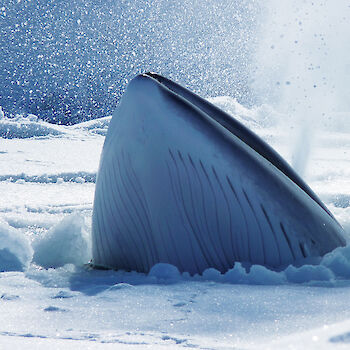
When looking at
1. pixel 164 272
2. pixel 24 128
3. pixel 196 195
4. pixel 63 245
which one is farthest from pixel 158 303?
pixel 24 128

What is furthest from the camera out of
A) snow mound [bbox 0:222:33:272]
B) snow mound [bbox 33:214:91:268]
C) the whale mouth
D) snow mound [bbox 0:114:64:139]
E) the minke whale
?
snow mound [bbox 0:114:64:139]

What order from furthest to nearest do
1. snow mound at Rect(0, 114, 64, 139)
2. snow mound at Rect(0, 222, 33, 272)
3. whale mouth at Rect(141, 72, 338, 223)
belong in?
snow mound at Rect(0, 114, 64, 139) → whale mouth at Rect(141, 72, 338, 223) → snow mound at Rect(0, 222, 33, 272)

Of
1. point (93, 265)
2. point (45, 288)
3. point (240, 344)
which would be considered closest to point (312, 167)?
point (93, 265)

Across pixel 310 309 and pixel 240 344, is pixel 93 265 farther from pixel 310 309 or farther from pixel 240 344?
pixel 240 344

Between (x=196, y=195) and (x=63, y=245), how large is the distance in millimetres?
1421

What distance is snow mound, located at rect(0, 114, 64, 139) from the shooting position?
1810 centimetres

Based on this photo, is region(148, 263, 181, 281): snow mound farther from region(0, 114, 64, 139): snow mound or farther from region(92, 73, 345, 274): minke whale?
region(0, 114, 64, 139): snow mound

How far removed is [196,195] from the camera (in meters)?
3.75

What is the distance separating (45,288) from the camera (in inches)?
137

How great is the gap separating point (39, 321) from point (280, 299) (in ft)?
3.43

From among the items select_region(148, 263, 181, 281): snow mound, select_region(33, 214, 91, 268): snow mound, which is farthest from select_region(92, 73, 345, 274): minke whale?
select_region(33, 214, 91, 268): snow mound

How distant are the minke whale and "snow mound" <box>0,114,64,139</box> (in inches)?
571

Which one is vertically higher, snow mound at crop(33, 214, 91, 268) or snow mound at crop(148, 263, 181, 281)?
snow mound at crop(33, 214, 91, 268)

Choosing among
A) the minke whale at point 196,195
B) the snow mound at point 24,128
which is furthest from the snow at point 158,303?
the snow mound at point 24,128
